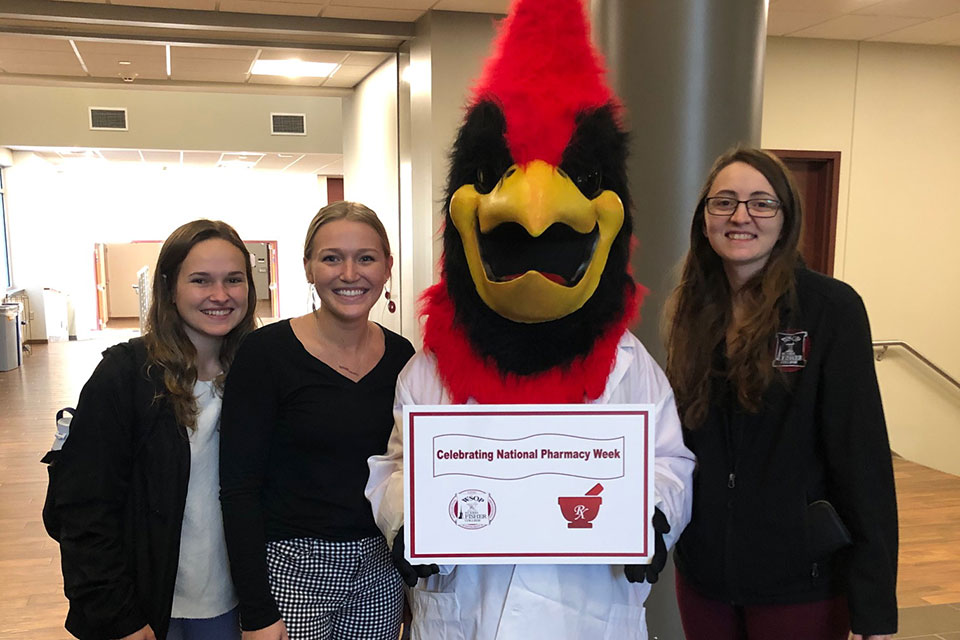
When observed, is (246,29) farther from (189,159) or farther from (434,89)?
(189,159)

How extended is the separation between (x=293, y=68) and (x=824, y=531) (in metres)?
5.85

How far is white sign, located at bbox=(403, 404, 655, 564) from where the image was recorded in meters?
1.28

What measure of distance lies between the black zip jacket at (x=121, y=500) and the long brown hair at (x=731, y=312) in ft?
3.42

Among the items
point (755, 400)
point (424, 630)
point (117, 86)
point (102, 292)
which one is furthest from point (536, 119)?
point (102, 292)

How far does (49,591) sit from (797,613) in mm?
3139

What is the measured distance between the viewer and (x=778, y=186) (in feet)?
5.08

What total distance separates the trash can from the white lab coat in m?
9.15

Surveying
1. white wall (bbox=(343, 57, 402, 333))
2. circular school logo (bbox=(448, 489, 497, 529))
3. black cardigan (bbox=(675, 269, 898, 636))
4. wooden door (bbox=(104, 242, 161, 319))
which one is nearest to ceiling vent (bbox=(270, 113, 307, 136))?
white wall (bbox=(343, 57, 402, 333))

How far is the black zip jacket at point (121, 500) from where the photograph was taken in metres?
1.47

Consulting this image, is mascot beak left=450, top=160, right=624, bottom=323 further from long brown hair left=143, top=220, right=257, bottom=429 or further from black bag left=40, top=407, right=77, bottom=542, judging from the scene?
black bag left=40, top=407, right=77, bottom=542

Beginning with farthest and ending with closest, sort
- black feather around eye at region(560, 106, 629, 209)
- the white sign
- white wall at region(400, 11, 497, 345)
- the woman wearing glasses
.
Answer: white wall at region(400, 11, 497, 345)
the woman wearing glasses
black feather around eye at region(560, 106, 629, 209)
the white sign

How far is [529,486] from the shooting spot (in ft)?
4.24

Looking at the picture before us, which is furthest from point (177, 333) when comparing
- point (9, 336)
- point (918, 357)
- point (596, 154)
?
point (9, 336)

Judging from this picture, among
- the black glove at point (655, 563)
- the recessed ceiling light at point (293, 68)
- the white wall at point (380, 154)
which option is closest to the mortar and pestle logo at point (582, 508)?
the black glove at point (655, 563)
